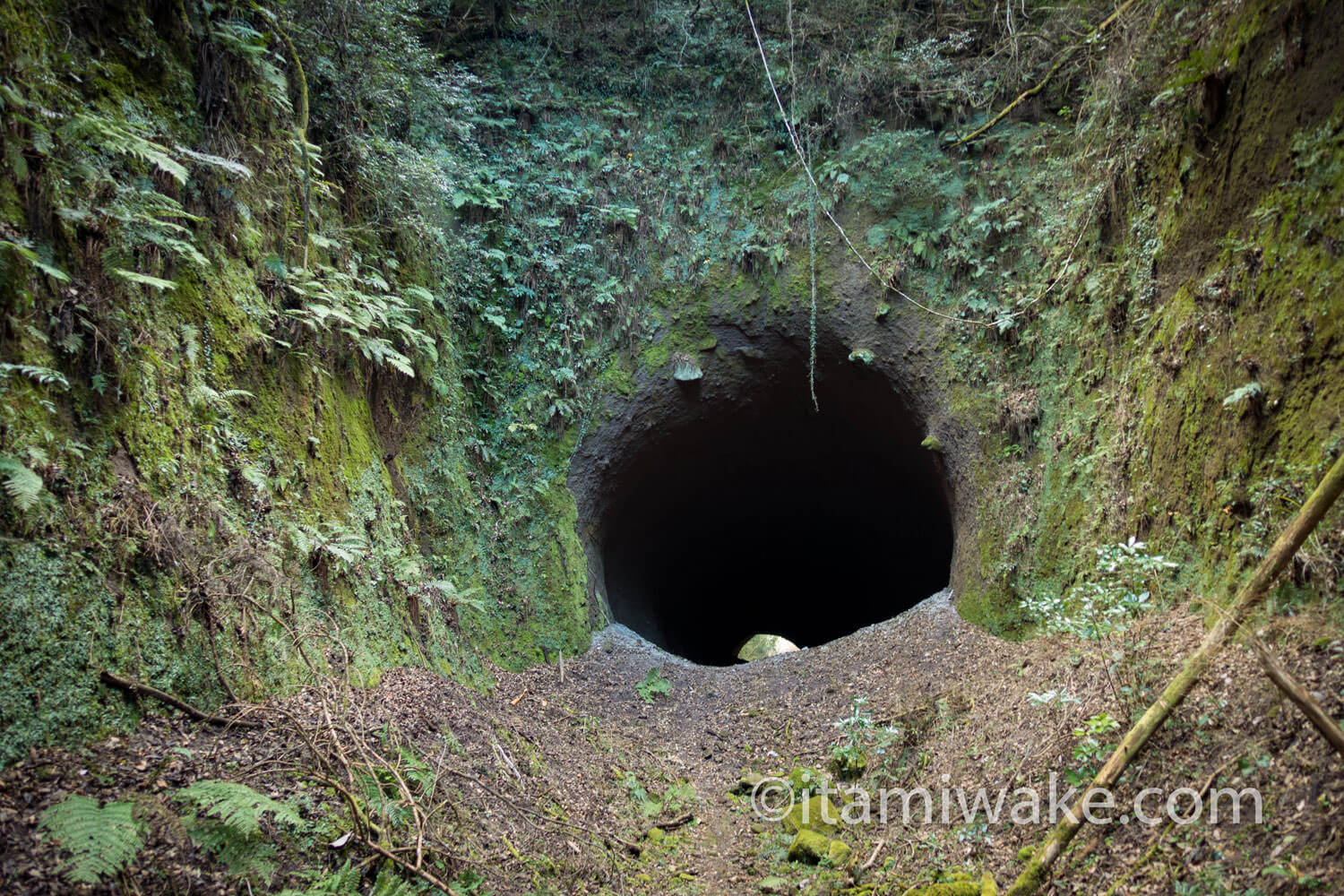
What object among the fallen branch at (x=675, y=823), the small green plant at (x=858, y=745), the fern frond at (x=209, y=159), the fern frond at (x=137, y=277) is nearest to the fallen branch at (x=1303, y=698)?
the small green plant at (x=858, y=745)

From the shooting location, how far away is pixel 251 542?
4.06m

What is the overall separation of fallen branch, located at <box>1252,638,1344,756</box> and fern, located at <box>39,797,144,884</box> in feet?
13.9

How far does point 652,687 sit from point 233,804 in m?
5.08

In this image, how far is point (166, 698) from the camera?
3166 mm

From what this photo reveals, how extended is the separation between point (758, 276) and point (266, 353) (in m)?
6.56

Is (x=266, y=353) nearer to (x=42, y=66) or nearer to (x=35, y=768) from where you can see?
(x=42, y=66)

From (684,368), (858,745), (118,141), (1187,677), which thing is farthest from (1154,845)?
(684,368)

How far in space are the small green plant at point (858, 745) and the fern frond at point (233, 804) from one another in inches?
146

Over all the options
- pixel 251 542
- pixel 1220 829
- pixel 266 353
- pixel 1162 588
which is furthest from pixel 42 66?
pixel 1162 588

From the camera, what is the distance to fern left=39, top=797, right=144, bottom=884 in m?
2.27

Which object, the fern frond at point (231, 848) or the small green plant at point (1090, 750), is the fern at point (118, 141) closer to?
the fern frond at point (231, 848)

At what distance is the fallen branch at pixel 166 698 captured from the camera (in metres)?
2.99

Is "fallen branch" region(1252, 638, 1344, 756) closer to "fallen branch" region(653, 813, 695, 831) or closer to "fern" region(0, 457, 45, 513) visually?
"fallen branch" region(653, 813, 695, 831)

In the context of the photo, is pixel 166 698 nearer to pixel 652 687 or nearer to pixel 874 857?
pixel 874 857
